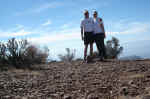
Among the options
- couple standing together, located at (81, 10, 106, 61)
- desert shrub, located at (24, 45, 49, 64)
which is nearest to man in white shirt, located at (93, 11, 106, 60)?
couple standing together, located at (81, 10, 106, 61)

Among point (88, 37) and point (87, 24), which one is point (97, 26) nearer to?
point (87, 24)

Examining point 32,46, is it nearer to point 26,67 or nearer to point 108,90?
point 26,67

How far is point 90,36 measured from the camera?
21.8ft

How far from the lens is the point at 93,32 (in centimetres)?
679

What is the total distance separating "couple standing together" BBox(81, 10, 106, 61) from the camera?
21.6ft

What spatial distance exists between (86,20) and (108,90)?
4270 mm

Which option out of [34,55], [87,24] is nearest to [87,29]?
[87,24]

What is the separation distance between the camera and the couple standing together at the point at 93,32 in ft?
21.6

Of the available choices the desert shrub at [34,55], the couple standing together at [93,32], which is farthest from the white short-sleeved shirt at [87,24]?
the desert shrub at [34,55]

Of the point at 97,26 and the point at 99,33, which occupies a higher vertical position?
the point at 97,26

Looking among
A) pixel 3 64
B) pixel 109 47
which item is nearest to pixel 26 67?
pixel 3 64

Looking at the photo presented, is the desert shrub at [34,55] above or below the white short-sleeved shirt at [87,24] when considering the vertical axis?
below

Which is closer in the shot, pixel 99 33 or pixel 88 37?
pixel 88 37

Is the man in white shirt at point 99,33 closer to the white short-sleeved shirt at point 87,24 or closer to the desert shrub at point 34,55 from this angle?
the white short-sleeved shirt at point 87,24
